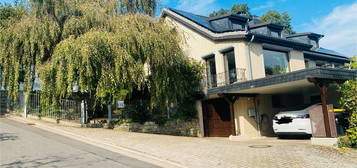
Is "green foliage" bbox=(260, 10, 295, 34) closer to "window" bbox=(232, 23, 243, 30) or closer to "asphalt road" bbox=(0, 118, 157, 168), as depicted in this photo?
"window" bbox=(232, 23, 243, 30)

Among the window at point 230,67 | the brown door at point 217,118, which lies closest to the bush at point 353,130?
the window at point 230,67

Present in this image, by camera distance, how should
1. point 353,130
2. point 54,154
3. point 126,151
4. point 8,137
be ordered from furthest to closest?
1. point 8,137
2. point 353,130
3. point 126,151
4. point 54,154

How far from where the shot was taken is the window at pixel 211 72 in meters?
15.9

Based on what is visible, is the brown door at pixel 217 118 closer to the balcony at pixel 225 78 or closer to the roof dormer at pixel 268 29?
the balcony at pixel 225 78

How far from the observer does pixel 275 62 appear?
15.9m

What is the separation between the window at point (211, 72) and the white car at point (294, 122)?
16.5 ft

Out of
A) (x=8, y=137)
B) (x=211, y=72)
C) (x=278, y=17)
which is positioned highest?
(x=278, y=17)

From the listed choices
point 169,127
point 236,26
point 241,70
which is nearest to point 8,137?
point 169,127

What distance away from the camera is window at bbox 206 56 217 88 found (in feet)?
52.1

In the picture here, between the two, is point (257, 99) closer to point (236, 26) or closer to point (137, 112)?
point (236, 26)

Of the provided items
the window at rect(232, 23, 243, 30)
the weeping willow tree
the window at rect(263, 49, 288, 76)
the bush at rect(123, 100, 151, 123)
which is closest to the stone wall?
the bush at rect(123, 100, 151, 123)

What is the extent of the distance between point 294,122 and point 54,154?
894 centimetres

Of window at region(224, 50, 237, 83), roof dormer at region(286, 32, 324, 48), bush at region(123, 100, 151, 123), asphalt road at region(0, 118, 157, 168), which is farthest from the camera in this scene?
roof dormer at region(286, 32, 324, 48)

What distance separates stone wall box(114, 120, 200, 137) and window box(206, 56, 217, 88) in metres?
2.48
